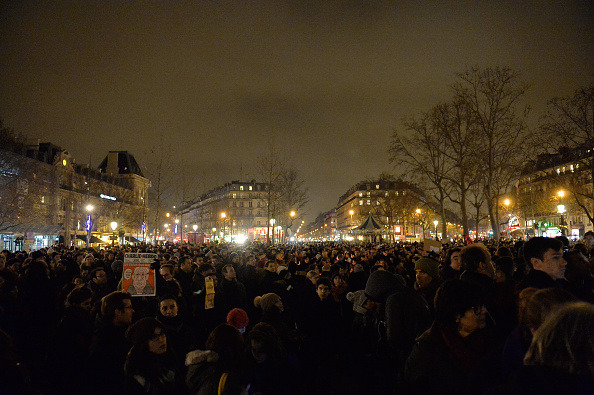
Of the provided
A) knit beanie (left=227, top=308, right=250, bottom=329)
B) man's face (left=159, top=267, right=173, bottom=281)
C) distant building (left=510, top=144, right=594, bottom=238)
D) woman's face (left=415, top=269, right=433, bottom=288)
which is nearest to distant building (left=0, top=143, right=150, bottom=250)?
man's face (left=159, top=267, right=173, bottom=281)

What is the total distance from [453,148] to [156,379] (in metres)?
32.6

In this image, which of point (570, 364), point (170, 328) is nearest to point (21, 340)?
point (170, 328)

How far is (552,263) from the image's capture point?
467 cm

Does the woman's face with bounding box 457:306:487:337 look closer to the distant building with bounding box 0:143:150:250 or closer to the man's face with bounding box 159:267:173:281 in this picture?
the man's face with bounding box 159:267:173:281

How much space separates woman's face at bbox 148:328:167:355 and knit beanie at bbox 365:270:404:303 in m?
2.41

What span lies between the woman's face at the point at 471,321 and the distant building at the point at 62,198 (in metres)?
36.5

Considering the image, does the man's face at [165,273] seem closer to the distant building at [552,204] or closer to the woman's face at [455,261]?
the woman's face at [455,261]

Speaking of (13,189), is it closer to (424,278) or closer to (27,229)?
(27,229)

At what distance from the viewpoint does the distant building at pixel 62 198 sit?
3712 centimetres

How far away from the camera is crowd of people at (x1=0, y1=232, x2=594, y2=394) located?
244cm

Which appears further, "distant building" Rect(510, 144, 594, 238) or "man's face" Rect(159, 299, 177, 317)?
"distant building" Rect(510, 144, 594, 238)

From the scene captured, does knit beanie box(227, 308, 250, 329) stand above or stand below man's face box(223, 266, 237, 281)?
below

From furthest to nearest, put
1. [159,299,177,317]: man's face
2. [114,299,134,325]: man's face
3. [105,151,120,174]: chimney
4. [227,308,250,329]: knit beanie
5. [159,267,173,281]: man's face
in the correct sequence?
[105,151,120,174]: chimney, [159,267,173,281]: man's face, [159,299,177,317]: man's face, [227,308,250,329]: knit beanie, [114,299,134,325]: man's face

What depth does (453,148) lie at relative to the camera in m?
33.3
